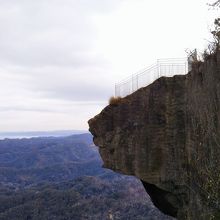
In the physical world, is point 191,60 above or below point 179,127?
above

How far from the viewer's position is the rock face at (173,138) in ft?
66.1

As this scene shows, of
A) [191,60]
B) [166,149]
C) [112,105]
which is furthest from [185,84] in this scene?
[112,105]

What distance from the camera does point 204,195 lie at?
2022cm

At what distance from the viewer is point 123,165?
1022 inches

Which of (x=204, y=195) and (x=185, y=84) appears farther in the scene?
(x=185, y=84)

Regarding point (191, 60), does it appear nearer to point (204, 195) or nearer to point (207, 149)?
point (207, 149)

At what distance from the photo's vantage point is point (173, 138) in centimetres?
2319

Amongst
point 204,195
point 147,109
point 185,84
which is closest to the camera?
point 204,195

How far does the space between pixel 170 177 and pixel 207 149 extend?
3.49 metres

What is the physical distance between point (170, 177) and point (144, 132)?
274cm

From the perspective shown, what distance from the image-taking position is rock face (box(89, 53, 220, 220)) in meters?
20.1

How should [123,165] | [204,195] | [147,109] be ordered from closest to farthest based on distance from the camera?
[204,195]
[147,109]
[123,165]

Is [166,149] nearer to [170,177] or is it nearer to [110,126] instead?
[170,177]

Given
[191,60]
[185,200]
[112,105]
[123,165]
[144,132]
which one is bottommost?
[185,200]
